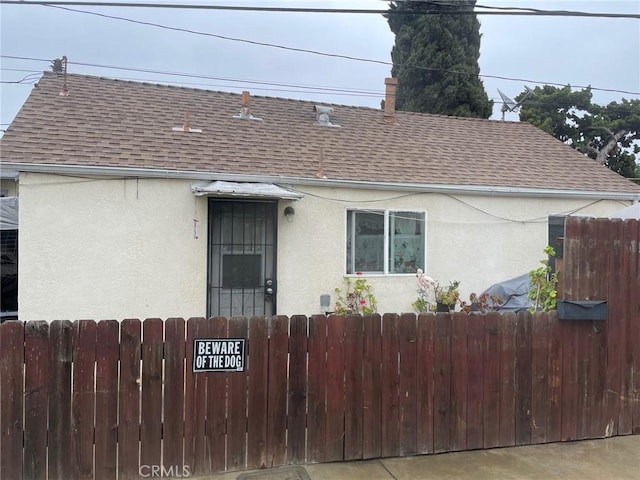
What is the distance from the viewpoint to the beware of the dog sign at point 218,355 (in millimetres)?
3666

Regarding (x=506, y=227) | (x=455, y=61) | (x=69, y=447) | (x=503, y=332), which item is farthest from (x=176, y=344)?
(x=455, y=61)

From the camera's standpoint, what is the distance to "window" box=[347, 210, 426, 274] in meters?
7.96

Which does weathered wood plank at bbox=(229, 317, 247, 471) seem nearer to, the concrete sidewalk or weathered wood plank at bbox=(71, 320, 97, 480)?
the concrete sidewalk

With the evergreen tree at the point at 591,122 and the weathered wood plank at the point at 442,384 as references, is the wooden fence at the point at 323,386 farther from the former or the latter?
the evergreen tree at the point at 591,122

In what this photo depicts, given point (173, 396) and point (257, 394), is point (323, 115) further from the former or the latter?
point (173, 396)

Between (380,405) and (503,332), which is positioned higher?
(503,332)

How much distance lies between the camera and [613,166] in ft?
77.7

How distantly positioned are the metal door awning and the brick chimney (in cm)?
448

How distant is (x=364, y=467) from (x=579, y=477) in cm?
163

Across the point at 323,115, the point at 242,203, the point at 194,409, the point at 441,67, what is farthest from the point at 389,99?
the point at 194,409

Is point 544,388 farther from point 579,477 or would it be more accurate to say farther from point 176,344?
point 176,344

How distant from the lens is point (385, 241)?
8.10m

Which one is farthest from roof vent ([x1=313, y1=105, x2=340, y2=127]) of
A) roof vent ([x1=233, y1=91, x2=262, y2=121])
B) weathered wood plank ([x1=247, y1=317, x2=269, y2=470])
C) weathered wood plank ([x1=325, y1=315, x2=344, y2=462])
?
weathered wood plank ([x1=247, y1=317, x2=269, y2=470])

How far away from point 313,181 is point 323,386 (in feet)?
13.8
